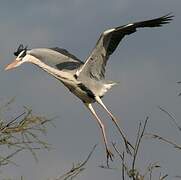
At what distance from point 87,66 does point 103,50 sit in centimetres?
39

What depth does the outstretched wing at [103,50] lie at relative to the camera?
33.3 ft

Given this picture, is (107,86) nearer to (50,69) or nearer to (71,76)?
(71,76)

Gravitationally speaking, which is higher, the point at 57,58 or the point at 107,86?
the point at 57,58

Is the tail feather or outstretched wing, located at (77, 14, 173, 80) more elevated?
outstretched wing, located at (77, 14, 173, 80)

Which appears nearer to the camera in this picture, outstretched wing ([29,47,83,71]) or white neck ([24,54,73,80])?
white neck ([24,54,73,80])

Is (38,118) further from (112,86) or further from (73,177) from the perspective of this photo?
(112,86)

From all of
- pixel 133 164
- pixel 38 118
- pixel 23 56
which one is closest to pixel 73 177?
pixel 38 118

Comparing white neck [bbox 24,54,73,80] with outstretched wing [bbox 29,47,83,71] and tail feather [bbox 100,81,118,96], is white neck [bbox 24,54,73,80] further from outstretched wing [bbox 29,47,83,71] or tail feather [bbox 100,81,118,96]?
tail feather [bbox 100,81,118,96]

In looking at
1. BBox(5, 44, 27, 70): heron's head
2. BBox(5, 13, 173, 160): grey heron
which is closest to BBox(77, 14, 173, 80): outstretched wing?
BBox(5, 13, 173, 160): grey heron

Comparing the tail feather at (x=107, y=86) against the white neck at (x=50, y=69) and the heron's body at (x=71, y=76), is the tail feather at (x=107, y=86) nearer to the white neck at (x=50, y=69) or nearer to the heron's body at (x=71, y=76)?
the heron's body at (x=71, y=76)

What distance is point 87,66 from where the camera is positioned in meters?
10.6

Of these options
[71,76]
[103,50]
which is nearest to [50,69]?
[71,76]

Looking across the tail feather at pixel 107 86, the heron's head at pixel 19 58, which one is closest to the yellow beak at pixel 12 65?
the heron's head at pixel 19 58

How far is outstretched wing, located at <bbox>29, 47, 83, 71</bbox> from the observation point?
10250mm
